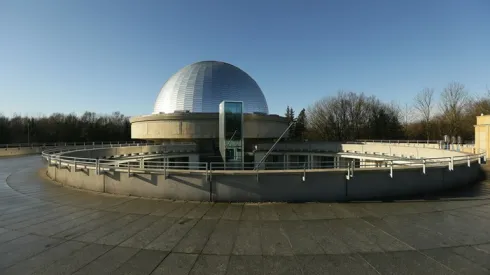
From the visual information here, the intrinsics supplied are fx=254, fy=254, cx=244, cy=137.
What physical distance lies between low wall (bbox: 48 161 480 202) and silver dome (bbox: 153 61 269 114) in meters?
30.8

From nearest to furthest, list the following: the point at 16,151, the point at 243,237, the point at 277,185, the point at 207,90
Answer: the point at 243,237, the point at 277,185, the point at 16,151, the point at 207,90

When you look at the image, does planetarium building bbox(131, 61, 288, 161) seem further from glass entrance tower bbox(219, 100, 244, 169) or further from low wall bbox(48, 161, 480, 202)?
low wall bbox(48, 161, 480, 202)

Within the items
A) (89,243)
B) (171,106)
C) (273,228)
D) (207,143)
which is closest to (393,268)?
(273,228)

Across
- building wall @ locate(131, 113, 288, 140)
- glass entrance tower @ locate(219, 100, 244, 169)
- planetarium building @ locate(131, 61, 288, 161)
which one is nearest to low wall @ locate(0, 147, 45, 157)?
planetarium building @ locate(131, 61, 288, 161)

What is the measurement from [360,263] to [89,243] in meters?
6.23

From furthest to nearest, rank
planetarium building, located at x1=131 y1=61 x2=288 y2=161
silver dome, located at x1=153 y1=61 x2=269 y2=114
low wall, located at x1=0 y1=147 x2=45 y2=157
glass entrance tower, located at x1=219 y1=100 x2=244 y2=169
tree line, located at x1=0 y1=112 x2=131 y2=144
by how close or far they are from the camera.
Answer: tree line, located at x1=0 y1=112 x2=131 y2=144, silver dome, located at x1=153 y1=61 x2=269 y2=114, planetarium building, located at x1=131 y1=61 x2=288 y2=161, low wall, located at x1=0 y1=147 x2=45 y2=157, glass entrance tower, located at x1=219 y1=100 x2=244 y2=169

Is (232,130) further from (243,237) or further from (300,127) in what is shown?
(300,127)

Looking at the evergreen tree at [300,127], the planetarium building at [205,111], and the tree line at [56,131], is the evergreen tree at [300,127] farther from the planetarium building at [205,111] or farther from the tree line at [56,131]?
the tree line at [56,131]

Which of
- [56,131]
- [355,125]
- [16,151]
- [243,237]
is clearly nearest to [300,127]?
Answer: [355,125]

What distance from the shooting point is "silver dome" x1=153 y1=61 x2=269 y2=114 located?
4109cm

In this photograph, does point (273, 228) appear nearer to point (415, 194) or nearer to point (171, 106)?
point (415, 194)

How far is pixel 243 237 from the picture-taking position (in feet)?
21.2

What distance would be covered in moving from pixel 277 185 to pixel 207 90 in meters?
34.3

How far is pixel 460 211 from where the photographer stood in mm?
8578
